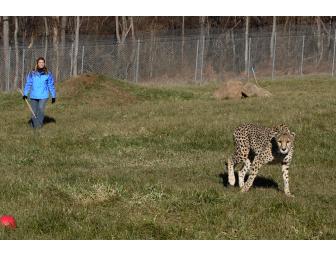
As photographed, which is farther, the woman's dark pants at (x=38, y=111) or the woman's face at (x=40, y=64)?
the woman's dark pants at (x=38, y=111)

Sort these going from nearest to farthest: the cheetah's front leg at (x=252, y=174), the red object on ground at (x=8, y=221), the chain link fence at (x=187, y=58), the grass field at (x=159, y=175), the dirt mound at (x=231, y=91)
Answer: the red object on ground at (x=8, y=221), the grass field at (x=159, y=175), the cheetah's front leg at (x=252, y=174), the dirt mound at (x=231, y=91), the chain link fence at (x=187, y=58)

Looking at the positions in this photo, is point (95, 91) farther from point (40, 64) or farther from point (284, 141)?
point (284, 141)

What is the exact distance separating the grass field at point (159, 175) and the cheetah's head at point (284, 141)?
0.78 m

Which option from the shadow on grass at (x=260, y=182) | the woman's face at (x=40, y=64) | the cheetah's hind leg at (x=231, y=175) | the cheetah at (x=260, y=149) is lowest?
the shadow on grass at (x=260, y=182)

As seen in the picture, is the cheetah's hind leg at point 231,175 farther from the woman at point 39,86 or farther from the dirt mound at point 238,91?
the dirt mound at point 238,91

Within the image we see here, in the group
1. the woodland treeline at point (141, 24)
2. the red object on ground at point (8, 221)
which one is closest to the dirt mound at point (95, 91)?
the red object on ground at point (8, 221)

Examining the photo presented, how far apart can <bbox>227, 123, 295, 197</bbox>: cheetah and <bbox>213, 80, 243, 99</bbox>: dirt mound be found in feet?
51.7

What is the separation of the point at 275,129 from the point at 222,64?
32.8 meters

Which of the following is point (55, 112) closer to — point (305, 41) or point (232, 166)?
point (232, 166)

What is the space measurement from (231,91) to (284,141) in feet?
57.5

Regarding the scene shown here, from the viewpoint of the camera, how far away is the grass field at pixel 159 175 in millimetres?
8094

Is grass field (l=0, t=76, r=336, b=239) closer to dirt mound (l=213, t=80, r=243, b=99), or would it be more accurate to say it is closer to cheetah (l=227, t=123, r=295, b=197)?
cheetah (l=227, t=123, r=295, b=197)

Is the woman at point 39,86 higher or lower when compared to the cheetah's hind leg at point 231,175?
higher

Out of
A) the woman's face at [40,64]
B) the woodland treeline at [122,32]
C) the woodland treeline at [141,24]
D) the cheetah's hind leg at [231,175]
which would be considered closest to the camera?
the cheetah's hind leg at [231,175]
